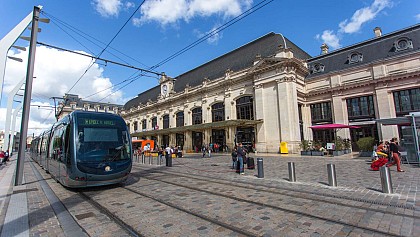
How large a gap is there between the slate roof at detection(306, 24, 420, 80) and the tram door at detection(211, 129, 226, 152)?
48.7ft

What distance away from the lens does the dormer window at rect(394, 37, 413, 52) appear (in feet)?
A: 72.4

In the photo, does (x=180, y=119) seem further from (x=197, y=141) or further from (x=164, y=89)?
(x=164, y=89)

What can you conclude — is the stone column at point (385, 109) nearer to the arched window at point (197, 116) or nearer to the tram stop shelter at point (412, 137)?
the tram stop shelter at point (412, 137)

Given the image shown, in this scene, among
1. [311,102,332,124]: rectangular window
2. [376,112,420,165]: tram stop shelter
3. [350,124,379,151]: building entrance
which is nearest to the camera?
[376,112,420,165]: tram stop shelter

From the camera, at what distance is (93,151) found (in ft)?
23.5

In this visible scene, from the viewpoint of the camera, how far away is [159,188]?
764 cm

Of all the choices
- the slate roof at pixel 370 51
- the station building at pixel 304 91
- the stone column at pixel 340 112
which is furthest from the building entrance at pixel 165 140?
the stone column at pixel 340 112

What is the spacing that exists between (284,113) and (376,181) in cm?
1759

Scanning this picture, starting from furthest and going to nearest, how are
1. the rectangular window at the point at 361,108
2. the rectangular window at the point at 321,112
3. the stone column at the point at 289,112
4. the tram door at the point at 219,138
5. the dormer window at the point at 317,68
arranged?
the tram door at the point at 219,138 < the dormer window at the point at 317,68 < the rectangular window at the point at 321,112 < the rectangular window at the point at 361,108 < the stone column at the point at 289,112

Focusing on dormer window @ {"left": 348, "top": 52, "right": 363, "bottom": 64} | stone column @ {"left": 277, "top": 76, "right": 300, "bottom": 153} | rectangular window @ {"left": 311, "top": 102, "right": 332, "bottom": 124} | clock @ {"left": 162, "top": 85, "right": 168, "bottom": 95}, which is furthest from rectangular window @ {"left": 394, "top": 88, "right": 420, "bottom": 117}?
clock @ {"left": 162, "top": 85, "right": 168, "bottom": 95}

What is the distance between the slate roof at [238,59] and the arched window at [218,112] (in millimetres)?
4968

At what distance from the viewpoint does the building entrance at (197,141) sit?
35247 millimetres

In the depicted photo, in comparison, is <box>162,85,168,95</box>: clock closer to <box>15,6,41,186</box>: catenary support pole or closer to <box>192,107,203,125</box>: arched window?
<box>192,107,203,125</box>: arched window

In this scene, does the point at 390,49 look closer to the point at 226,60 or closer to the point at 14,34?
the point at 226,60
